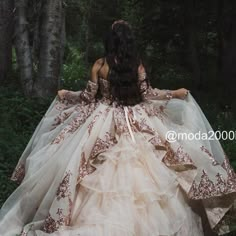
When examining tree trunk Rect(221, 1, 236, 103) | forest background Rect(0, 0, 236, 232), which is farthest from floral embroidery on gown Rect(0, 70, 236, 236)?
tree trunk Rect(221, 1, 236, 103)

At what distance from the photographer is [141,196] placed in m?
5.02

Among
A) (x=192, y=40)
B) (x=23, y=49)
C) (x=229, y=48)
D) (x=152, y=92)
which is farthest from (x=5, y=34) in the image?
(x=152, y=92)

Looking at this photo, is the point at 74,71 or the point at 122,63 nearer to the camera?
the point at 122,63

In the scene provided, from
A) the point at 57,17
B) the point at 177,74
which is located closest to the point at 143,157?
the point at 57,17

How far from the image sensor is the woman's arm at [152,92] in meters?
5.65

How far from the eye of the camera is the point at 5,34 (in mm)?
12398

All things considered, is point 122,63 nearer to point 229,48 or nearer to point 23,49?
point 23,49

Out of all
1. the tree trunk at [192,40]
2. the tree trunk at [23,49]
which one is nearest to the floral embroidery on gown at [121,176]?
the tree trunk at [23,49]

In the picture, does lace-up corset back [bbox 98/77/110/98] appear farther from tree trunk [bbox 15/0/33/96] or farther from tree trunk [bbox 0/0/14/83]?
tree trunk [bbox 0/0/14/83]

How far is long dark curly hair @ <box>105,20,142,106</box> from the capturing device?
5.53 metres

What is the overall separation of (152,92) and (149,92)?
4 centimetres

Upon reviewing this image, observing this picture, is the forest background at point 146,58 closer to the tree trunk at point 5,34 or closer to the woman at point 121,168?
the tree trunk at point 5,34

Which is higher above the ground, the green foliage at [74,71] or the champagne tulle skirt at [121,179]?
the champagne tulle skirt at [121,179]

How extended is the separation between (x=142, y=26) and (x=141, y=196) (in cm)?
961
